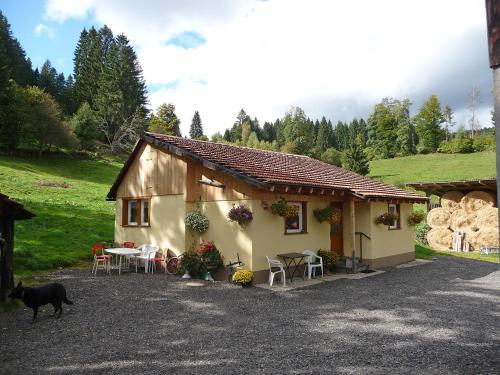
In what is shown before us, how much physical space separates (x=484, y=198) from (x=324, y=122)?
86.5 m

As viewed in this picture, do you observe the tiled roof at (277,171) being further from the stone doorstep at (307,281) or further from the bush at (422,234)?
the bush at (422,234)

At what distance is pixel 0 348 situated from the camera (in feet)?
20.4

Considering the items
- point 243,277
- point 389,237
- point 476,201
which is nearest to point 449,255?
point 476,201

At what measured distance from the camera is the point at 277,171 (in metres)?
13.4

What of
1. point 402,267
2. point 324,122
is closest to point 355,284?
point 402,267

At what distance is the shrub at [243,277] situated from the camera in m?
11.0

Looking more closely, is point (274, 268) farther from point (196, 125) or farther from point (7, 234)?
point (196, 125)

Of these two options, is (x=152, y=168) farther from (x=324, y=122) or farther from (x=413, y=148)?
(x=324, y=122)

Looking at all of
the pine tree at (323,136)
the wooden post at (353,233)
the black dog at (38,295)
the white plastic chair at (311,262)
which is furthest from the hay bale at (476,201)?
the pine tree at (323,136)

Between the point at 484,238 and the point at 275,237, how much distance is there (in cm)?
1302

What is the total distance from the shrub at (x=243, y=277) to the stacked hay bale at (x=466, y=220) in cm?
1360

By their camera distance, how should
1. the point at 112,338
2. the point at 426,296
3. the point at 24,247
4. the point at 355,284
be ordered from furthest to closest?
the point at 24,247 < the point at 355,284 < the point at 426,296 < the point at 112,338

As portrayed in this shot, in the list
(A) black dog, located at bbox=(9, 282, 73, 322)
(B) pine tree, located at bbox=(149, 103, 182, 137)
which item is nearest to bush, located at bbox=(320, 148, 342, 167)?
(B) pine tree, located at bbox=(149, 103, 182, 137)

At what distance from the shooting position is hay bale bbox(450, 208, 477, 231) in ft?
64.4
